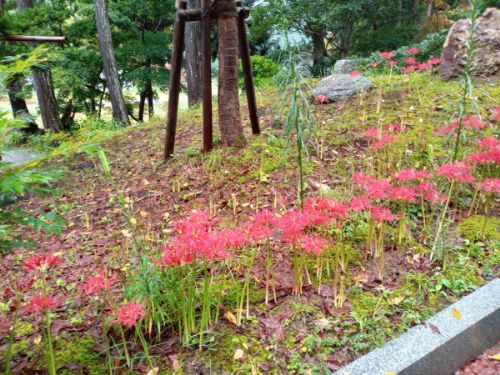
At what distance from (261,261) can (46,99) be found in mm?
7822

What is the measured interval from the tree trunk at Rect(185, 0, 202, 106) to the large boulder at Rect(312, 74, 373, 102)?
11.7 feet

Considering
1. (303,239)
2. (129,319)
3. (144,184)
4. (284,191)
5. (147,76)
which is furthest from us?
(147,76)

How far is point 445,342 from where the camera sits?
1.82 m

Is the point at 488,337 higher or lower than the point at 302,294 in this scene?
lower

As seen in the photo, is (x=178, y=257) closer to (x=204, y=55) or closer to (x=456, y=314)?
(x=456, y=314)

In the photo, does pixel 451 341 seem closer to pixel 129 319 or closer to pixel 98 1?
pixel 129 319

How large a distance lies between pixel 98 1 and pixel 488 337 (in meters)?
9.77

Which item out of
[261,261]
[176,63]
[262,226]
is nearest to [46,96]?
[176,63]

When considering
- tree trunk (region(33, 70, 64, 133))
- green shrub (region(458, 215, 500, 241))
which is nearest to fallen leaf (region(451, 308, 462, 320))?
green shrub (region(458, 215, 500, 241))

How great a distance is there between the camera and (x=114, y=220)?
11.3 ft

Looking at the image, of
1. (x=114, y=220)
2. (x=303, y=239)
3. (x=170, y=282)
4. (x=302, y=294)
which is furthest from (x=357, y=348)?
(x=114, y=220)

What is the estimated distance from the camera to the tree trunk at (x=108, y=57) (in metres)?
8.80

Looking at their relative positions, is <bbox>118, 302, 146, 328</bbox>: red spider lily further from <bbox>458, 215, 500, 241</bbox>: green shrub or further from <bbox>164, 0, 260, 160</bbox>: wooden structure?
<bbox>164, 0, 260, 160</bbox>: wooden structure

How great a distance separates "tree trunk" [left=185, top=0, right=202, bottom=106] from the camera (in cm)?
853
